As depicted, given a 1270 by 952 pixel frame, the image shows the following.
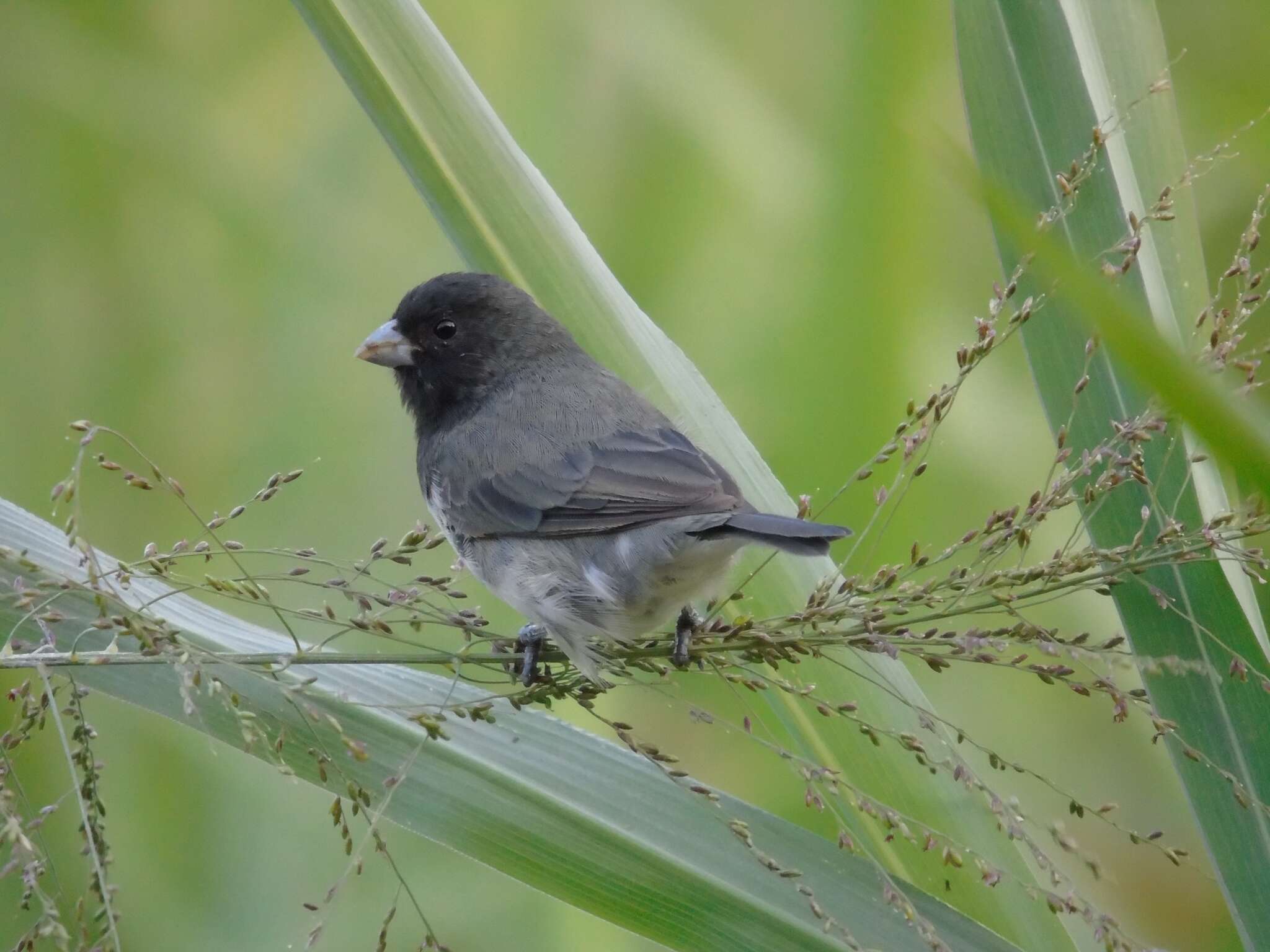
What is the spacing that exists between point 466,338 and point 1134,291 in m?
1.27

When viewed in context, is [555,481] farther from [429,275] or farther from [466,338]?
[429,275]

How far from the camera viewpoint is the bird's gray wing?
1.55 meters

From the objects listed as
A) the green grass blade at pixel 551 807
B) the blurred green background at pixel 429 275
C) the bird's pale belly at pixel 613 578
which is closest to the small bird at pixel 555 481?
the bird's pale belly at pixel 613 578

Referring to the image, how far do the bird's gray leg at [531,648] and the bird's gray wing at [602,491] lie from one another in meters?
0.15

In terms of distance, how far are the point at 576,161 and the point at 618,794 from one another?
1.56 meters

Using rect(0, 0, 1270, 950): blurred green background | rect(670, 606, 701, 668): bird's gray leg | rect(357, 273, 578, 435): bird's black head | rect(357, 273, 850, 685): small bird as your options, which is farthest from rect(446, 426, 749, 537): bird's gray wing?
rect(0, 0, 1270, 950): blurred green background

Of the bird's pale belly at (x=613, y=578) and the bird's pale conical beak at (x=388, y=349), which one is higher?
the bird's pale conical beak at (x=388, y=349)

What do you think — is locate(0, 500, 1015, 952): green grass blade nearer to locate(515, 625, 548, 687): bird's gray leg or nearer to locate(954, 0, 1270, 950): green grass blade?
locate(515, 625, 548, 687): bird's gray leg

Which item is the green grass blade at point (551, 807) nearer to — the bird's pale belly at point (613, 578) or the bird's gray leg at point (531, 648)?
the bird's gray leg at point (531, 648)

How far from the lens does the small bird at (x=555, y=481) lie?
152cm

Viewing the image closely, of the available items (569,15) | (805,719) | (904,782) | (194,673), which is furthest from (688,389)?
(569,15)

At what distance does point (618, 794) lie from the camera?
1.26 metres

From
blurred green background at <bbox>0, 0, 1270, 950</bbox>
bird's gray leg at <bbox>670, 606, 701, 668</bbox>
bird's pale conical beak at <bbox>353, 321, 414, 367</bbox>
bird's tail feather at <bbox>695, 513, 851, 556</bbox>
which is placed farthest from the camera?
bird's pale conical beak at <bbox>353, 321, 414, 367</bbox>

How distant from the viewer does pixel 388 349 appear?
2098 millimetres
